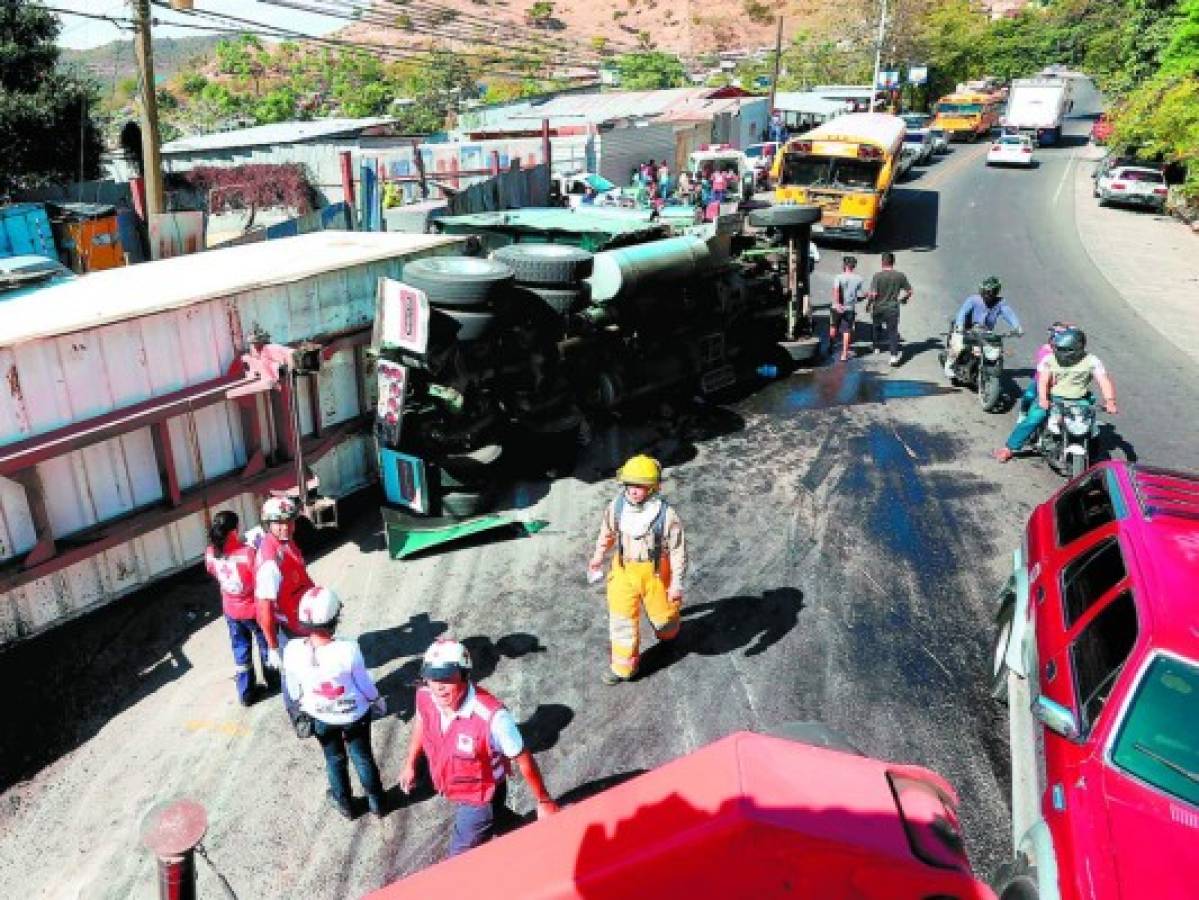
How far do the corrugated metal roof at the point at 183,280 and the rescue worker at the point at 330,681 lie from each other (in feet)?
10.5

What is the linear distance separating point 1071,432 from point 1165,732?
6029 millimetres

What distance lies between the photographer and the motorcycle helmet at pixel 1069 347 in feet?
29.2

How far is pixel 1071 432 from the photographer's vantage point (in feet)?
29.1

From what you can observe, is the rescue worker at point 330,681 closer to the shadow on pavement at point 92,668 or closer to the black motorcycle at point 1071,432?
the shadow on pavement at point 92,668

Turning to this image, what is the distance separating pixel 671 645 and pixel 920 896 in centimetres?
372

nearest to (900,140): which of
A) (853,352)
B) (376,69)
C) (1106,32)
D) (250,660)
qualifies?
(853,352)

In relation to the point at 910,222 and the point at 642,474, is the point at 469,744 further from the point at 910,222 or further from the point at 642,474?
the point at 910,222

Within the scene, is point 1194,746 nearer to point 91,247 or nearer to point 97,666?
point 97,666

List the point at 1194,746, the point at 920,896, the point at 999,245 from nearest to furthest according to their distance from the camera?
1. the point at 920,896
2. the point at 1194,746
3. the point at 999,245

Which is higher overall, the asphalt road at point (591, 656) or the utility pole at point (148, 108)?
the utility pole at point (148, 108)

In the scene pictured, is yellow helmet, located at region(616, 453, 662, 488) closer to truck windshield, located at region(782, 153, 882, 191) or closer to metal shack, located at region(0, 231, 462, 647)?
metal shack, located at region(0, 231, 462, 647)

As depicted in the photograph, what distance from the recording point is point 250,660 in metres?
5.84

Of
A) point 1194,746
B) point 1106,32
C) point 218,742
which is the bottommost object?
point 218,742

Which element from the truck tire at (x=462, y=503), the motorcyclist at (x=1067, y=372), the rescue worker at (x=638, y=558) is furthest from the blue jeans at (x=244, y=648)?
the motorcyclist at (x=1067, y=372)
